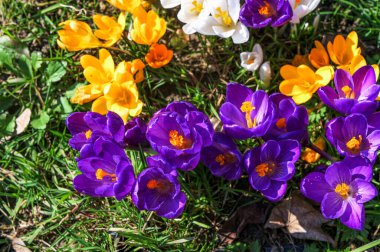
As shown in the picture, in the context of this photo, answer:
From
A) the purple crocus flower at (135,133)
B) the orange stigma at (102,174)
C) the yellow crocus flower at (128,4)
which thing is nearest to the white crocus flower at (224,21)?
the yellow crocus flower at (128,4)

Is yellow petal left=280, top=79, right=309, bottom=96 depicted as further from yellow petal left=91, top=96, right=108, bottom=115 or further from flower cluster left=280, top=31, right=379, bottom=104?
yellow petal left=91, top=96, right=108, bottom=115

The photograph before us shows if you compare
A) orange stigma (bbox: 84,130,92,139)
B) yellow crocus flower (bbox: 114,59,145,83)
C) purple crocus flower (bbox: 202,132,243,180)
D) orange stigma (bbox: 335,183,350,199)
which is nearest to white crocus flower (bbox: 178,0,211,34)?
yellow crocus flower (bbox: 114,59,145,83)

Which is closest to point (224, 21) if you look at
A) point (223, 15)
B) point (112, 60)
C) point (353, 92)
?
point (223, 15)

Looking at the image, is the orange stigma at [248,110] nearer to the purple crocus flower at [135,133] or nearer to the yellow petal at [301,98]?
the yellow petal at [301,98]

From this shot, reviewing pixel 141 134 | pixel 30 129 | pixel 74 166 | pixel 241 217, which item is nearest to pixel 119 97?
pixel 141 134

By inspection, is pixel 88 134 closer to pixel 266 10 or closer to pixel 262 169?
pixel 262 169

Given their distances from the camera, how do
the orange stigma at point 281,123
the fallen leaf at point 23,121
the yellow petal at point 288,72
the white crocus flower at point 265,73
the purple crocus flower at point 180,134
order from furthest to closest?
the fallen leaf at point 23,121 → the white crocus flower at point 265,73 → the yellow petal at point 288,72 → the orange stigma at point 281,123 → the purple crocus flower at point 180,134

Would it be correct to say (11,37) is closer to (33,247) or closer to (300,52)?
(33,247)
